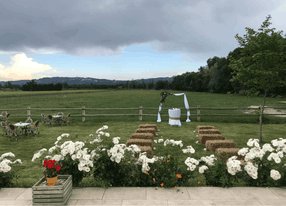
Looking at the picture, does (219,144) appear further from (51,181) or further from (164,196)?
(51,181)

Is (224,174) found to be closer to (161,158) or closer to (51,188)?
(161,158)

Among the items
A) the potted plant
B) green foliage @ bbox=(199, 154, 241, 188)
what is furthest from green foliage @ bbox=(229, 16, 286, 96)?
the potted plant

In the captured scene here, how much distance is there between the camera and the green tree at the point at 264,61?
889 centimetres

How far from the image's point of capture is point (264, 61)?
30.3ft

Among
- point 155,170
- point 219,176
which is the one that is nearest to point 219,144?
point 219,176

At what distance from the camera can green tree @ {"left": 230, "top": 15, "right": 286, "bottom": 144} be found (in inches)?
350

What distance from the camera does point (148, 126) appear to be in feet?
36.1

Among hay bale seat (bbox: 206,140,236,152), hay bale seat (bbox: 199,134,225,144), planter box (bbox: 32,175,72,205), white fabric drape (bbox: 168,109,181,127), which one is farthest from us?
white fabric drape (bbox: 168,109,181,127)

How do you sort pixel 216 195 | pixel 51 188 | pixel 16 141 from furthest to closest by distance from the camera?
1. pixel 16 141
2. pixel 216 195
3. pixel 51 188

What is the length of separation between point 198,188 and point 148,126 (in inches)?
260

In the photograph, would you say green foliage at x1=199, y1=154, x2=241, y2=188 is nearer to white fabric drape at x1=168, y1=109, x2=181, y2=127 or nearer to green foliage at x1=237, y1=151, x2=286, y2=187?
green foliage at x1=237, y1=151, x2=286, y2=187

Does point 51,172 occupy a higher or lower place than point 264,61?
lower

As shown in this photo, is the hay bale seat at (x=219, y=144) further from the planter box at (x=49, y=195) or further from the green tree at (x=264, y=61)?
the planter box at (x=49, y=195)

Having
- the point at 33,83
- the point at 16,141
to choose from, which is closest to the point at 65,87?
the point at 33,83
